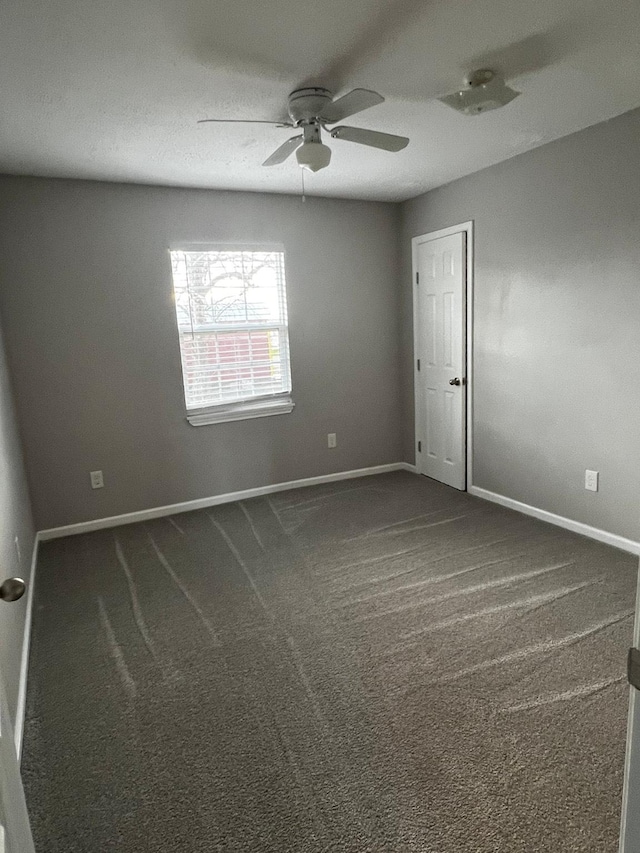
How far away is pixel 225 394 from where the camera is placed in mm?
4203

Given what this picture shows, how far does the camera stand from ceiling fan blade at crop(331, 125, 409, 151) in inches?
88.8

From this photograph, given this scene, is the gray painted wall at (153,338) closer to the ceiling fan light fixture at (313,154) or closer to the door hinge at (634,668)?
the ceiling fan light fixture at (313,154)

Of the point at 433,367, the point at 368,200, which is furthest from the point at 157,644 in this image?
the point at 368,200

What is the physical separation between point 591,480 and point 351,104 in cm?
254

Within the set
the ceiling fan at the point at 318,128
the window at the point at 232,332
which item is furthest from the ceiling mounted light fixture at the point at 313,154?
the window at the point at 232,332

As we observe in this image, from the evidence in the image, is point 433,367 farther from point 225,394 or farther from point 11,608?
point 11,608

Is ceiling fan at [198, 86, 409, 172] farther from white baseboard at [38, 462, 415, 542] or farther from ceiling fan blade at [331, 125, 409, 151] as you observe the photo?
white baseboard at [38, 462, 415, 542]

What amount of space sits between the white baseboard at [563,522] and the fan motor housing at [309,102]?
2.74m

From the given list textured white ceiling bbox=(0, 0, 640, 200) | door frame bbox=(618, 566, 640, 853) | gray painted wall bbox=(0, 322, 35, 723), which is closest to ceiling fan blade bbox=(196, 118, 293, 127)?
textured white ceiling bbox=(0, 0, 640, 200)

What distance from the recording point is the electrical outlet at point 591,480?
322 cm

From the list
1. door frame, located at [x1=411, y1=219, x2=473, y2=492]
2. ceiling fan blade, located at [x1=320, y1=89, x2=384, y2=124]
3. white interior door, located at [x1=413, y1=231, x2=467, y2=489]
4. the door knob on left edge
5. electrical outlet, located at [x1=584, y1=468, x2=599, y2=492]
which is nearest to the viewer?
the door knob on left edge

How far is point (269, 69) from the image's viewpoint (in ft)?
6.84

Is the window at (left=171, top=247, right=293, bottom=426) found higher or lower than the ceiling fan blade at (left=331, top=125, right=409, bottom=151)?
lower

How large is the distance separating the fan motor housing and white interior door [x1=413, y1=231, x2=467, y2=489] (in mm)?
1943
